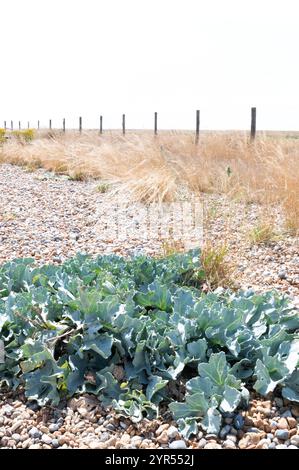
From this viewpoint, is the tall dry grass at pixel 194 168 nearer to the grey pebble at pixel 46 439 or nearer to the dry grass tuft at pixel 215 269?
the dry grass tuft at pixel 215 269

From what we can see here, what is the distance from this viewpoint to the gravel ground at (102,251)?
1.73 metres

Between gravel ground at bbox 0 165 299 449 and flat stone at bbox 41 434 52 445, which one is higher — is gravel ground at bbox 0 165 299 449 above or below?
above

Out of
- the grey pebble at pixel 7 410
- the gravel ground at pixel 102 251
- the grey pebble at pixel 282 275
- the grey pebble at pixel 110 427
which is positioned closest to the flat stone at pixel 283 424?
the gravel ground at pixel 102 251

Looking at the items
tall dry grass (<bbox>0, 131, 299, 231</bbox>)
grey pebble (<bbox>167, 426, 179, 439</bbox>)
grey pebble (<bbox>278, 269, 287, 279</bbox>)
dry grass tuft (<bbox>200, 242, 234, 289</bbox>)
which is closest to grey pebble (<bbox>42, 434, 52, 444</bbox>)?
grey pebble (<bbox>167, 426, 179, 439</bbox>)

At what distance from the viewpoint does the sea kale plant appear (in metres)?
1.84

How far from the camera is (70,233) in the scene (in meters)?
4.57

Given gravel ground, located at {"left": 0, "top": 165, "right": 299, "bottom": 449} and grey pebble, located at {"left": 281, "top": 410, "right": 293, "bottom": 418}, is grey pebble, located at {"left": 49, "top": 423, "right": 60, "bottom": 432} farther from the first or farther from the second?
grey pebble, located at {"left": 281, "top": 410, "right": 293, "bottom": 418}

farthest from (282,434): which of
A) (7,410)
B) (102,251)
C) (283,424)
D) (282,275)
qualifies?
(102,251)

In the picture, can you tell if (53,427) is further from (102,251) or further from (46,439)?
(102,251)

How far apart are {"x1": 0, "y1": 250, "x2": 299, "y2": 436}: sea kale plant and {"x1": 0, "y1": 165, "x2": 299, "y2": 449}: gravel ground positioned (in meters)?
0.06

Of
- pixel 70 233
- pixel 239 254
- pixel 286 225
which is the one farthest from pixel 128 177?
pixel 239 254

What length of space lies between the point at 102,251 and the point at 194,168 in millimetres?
2479

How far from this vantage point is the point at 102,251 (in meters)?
3.94

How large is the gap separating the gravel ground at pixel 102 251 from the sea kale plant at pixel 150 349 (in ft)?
0.19
